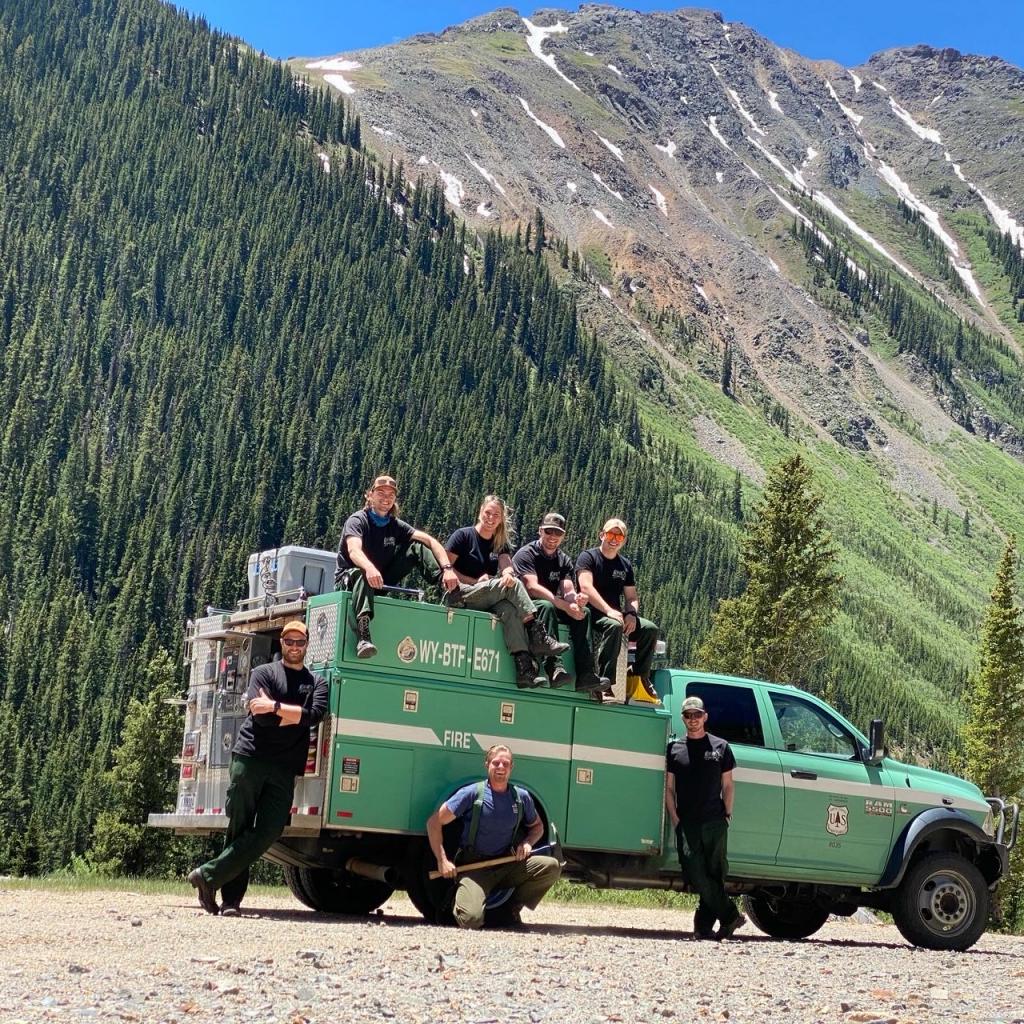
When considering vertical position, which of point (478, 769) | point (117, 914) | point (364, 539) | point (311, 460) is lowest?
point (117, 914)

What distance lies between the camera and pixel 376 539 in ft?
44.9

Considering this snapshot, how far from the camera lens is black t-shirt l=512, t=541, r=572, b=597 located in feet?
46.9

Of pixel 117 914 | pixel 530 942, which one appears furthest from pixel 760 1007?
pixel 117 914

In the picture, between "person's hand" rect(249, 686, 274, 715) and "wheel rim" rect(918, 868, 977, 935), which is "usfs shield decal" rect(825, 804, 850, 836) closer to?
"wheel rim" rect(918, 868, 977, 935)

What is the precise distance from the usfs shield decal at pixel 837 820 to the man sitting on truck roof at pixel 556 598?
9.75 feet

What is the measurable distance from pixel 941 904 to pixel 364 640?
6.77 meters

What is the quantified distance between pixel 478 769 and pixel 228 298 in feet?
608

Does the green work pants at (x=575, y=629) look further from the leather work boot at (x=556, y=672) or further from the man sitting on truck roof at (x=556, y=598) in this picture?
the leather work boot at (x=556, y=672)

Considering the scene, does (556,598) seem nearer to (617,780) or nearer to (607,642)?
(607,642)

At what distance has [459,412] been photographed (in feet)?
605

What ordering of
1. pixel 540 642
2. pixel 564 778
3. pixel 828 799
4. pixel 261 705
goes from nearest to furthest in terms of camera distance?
1. pixel 261 705
2. pixel 540 642
3. pixel 564 778
4. pixel 828 799

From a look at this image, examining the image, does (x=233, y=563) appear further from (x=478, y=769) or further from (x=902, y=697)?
(x=478, y=769)

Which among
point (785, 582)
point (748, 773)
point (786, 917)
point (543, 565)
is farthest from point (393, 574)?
point (785, 582)

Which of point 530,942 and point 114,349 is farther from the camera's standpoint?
point 114,349
